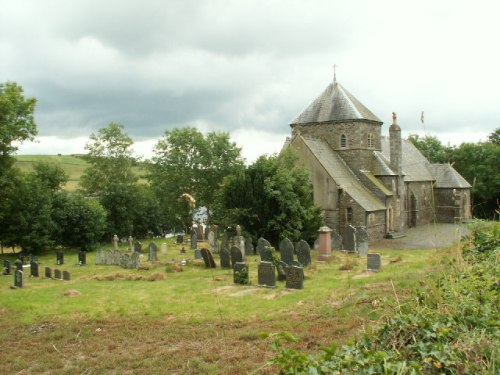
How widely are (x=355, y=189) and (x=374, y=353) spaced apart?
97.9 feet

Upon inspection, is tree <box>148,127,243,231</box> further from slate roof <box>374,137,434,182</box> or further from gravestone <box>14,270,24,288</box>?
gravestone <box>14,270,24,288</box>

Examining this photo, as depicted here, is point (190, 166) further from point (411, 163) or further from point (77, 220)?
point (411, 163)

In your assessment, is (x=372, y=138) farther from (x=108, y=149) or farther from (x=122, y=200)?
(x=108, y=149)

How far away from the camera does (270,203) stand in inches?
1062

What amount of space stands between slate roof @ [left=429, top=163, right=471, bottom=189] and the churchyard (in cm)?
2704

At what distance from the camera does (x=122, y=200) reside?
131 ft

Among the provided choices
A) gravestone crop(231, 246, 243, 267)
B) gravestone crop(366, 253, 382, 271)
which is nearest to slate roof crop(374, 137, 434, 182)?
gravestone crop(366, 253, 382, 271)

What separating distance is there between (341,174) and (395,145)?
6.06 m

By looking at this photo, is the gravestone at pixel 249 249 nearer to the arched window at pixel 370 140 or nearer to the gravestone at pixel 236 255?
the gravestone at pixel 236 255

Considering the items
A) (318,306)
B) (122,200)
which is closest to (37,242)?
(122,200)

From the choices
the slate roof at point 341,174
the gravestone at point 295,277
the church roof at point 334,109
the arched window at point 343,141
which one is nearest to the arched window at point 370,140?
the church roof at point 334,109

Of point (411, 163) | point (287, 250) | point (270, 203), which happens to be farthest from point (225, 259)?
point (411, 163)

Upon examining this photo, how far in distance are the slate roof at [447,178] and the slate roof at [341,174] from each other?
13.4m

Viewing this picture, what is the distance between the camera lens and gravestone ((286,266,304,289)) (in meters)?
15.1
